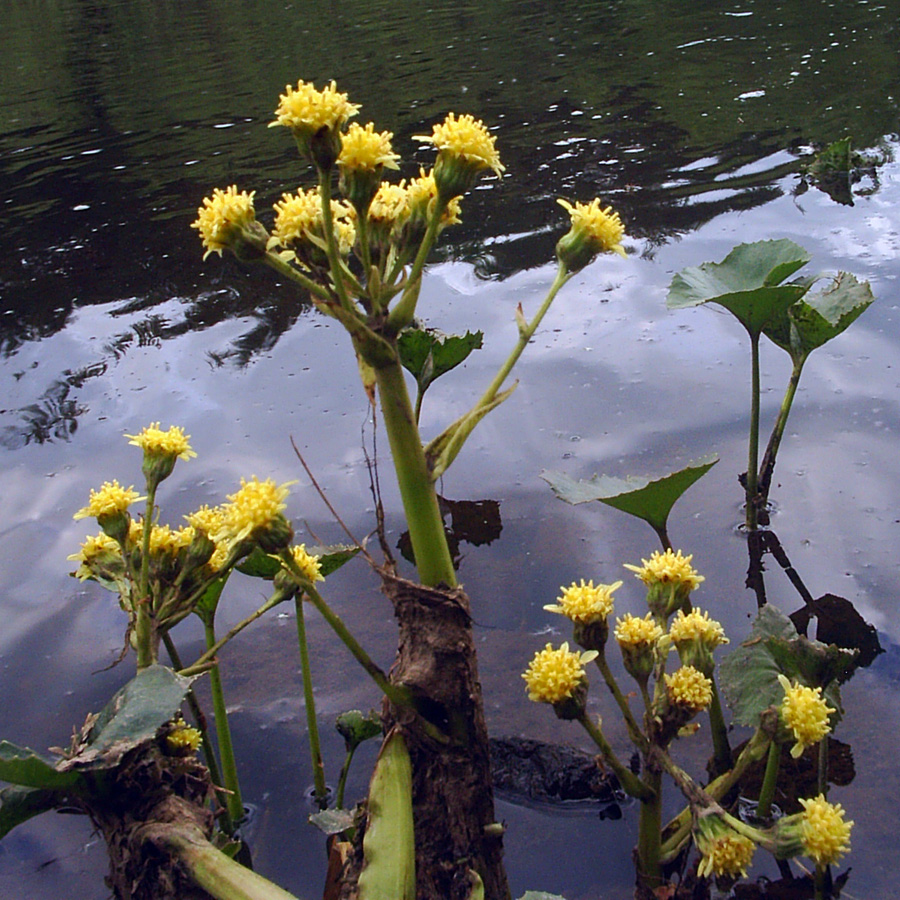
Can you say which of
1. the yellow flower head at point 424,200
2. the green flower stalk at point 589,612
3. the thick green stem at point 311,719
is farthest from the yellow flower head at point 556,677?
the yellow flower head at point 424,200

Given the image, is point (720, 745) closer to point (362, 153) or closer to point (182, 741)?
point (182, 741)

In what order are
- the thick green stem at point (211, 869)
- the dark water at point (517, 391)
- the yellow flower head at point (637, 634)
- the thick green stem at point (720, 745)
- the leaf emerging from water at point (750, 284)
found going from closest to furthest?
the thick green stem at point (211, 869), the yellow flower head at point (637, 634), the thick green stem at point (720, 745), the dark water at point (517, 391), the leaf emerging from water at point (750, 284)

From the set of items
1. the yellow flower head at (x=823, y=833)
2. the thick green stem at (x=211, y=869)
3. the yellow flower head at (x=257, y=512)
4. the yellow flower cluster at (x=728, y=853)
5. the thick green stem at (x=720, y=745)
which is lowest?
the thick green stem at (x=720, y=745)

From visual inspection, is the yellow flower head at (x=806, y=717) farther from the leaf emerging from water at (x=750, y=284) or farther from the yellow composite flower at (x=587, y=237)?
the leaf emerging from water at (x=750, y=284)

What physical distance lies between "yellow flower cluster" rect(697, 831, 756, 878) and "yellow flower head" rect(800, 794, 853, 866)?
9cm

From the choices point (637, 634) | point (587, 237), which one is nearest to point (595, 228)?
point (587, 237)

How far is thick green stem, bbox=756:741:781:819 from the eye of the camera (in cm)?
178

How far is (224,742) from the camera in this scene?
2.08m

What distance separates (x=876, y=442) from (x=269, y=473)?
216 centimetres

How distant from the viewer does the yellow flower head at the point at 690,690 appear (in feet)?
5.49

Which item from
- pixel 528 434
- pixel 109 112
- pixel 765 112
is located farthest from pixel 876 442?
pixel 109 112

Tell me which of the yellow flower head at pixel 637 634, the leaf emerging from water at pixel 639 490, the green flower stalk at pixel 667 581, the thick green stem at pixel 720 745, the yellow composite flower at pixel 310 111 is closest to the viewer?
the yellow composite flower at pixel 310 111

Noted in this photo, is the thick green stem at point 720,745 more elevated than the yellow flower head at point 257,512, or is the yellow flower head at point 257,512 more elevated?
the yellow flower head at point 257,512

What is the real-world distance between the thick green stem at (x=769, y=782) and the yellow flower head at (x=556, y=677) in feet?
1.39
